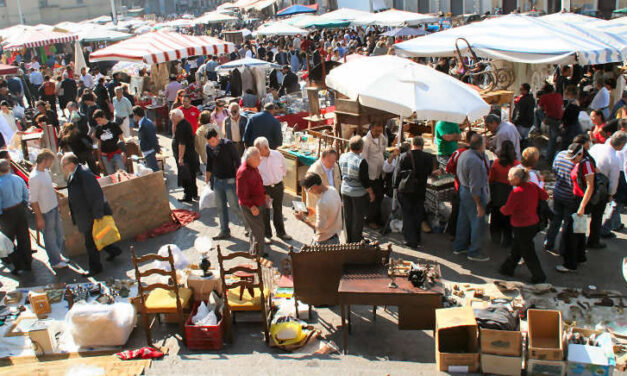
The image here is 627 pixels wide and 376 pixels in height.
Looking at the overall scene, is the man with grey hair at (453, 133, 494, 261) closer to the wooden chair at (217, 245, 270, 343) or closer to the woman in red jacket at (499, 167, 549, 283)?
the woman in red jacket at (499, 167, 549, 283)

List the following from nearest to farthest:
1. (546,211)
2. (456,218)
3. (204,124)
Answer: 1. (546,211)
2. (456,218)
3. (204,124)

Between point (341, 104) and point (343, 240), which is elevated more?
point (341, 104)

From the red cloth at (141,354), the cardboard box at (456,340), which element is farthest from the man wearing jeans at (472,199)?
the red cloth at (141,354)

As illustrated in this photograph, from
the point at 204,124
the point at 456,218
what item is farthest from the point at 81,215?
the point at 456,218

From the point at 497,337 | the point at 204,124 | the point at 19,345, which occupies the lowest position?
the point at 19,345

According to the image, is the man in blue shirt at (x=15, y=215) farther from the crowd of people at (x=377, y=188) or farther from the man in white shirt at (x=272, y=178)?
the man in white shirt at (x=272, y=178)

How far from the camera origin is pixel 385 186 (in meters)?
8.11

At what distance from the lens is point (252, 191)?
6.80m

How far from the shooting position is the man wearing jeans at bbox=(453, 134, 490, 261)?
6.64 m

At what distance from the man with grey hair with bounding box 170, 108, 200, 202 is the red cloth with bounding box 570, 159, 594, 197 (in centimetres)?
591

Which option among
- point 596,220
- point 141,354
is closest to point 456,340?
point 141,354

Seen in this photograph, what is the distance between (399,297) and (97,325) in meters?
2.98

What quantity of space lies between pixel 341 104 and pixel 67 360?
5113 mm

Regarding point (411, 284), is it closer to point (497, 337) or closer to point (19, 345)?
point (497, 337)
